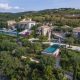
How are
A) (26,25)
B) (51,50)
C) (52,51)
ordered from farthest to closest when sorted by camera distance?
(26,25) → (51,50) → (52,51)

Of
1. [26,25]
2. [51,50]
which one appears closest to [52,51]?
[51,50]

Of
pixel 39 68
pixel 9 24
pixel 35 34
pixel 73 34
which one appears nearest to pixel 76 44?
pixel 73 34

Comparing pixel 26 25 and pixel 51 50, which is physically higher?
pixel 26 25

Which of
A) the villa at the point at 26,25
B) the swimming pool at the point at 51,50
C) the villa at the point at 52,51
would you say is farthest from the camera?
the villa at the point at 26,25

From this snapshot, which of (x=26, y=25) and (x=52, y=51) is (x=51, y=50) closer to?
(x=52, y=51)

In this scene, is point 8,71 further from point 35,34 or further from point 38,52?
point 35,34

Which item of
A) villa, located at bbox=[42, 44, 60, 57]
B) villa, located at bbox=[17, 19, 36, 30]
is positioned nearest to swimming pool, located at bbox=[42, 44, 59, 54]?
villa, located at bbox=[42, 44, 60, 57]

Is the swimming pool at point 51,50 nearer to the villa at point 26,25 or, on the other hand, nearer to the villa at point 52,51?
the villa at point 52,51

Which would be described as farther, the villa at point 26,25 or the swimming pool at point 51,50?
the villa at point 26,25

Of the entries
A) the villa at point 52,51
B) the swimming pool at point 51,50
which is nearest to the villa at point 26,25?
the swimming pool at point 51,50

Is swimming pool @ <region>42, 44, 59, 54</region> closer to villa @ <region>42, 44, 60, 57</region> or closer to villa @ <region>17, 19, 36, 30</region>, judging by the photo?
villa @ <region>42, 44, 60, 57</region>

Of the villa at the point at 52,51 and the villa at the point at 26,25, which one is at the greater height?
the villa at the point at 26,25
